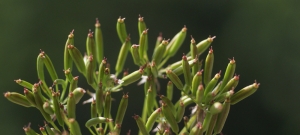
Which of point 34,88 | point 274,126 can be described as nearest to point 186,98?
point 34,88

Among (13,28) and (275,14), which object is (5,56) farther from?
(275,14)

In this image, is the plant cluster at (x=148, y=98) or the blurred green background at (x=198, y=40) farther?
the blurred green background at (x=198, y=40)

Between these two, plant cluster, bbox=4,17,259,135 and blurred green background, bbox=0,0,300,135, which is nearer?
plant cluster, bbox=4,17,259,135

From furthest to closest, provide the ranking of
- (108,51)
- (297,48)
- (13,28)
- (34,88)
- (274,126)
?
(297,48) < (274,126) < (13,28) < (108,51) < (34,88)

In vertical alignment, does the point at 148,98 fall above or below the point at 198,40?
below

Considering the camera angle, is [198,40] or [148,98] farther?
[198,40]

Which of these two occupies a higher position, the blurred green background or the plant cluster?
the blurred green background

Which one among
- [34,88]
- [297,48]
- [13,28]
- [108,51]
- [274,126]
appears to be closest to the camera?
[34,88]

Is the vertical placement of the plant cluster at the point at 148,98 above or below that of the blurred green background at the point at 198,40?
below
